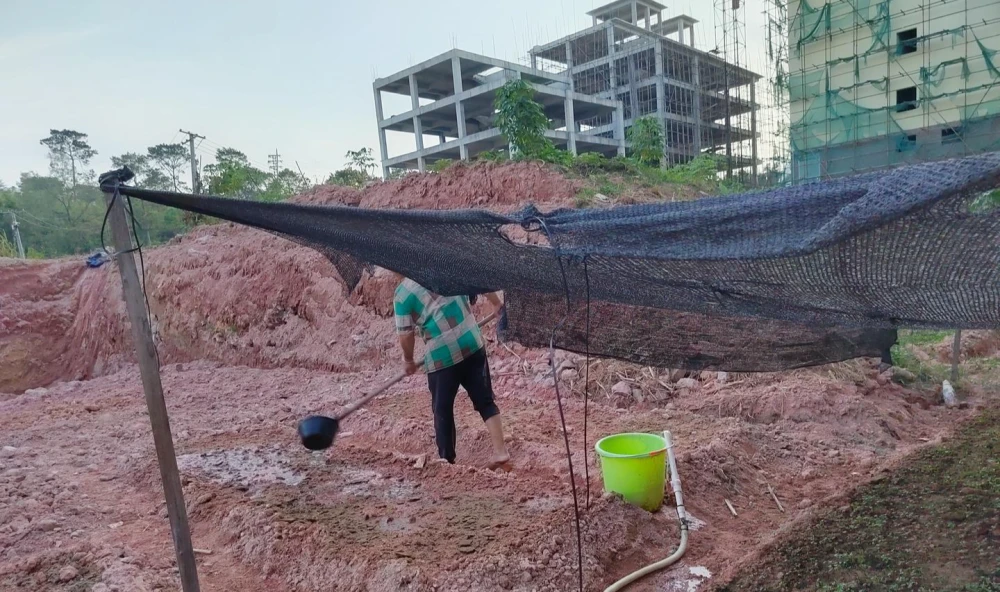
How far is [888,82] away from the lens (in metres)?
15.8

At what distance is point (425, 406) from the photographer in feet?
18.0

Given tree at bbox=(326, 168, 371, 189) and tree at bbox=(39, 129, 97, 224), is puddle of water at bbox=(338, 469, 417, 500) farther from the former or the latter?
tree at bbox=(39, 129, 97, 224)

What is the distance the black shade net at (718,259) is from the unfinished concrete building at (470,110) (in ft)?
74.0

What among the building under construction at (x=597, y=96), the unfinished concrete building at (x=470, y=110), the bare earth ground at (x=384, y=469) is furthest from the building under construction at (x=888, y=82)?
the bare earth ground at (x=384, y=469)

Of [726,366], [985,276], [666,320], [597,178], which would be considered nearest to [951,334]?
[597,178]

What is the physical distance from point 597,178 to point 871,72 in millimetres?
12079

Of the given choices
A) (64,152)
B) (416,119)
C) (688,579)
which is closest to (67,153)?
(64,152)

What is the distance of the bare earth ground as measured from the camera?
277cm

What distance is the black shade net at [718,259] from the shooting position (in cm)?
147

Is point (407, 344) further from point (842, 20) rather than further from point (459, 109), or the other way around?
point (459, 109)

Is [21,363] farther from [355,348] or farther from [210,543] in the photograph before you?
[210,543]

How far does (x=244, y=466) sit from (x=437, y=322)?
1.90 metres

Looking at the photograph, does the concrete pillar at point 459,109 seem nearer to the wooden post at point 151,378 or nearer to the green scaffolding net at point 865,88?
the green scaffolding net at point 865,88

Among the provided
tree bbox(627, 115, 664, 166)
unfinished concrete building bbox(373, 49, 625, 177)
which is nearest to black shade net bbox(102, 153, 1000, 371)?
tree bbox(627, 115, 664, 166)
